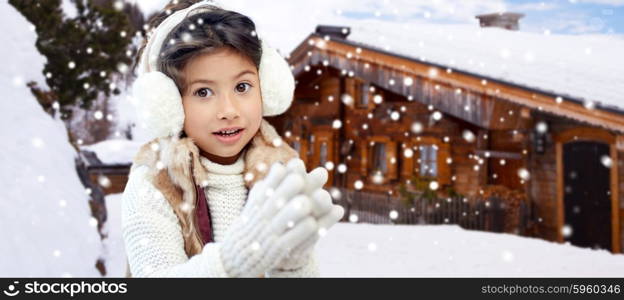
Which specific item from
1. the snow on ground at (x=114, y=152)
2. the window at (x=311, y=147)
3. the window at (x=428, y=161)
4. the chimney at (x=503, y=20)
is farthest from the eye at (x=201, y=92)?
Answer: the snow on ground at (x=114, y=152)

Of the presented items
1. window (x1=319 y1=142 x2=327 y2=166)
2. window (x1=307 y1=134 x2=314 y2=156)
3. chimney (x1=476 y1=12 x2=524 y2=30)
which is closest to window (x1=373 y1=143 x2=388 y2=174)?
window (x1=319 y1=142 x2=327 y2=166)

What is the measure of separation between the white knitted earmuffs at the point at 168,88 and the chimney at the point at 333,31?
9.78 meters

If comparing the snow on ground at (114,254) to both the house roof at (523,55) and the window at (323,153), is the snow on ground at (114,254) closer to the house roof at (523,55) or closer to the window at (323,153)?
the house roof at (523,55)

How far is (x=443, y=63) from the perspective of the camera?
31.2ft

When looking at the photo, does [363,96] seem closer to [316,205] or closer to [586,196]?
[586,196]

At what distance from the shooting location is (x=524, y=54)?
33.8 feet

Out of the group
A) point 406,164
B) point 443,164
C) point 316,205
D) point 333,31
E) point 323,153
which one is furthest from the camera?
point 323,153

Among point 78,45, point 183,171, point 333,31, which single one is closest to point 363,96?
point 333,31

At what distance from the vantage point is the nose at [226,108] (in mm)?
1973

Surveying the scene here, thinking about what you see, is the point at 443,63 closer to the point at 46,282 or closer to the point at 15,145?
the point at 15,145

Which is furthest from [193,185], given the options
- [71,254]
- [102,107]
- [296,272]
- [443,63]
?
[102,107]

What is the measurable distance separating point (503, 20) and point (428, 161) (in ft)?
12.8

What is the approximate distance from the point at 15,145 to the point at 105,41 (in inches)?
362

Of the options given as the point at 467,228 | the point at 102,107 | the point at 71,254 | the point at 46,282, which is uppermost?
the point at 46,282
